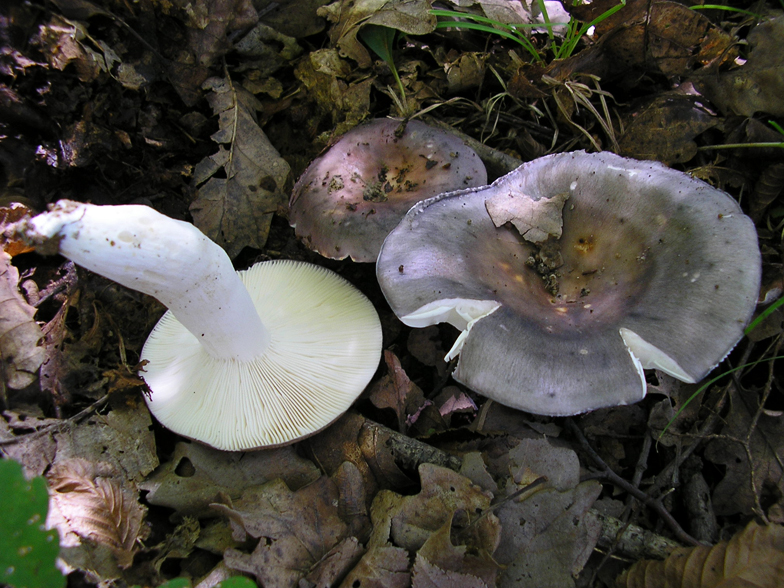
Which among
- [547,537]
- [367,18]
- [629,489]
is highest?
[367,18]

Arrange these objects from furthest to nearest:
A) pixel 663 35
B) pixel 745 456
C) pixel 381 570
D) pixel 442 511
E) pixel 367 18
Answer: pixel 367 18, pixel 663 35, pixel 745 456, pixel 442 511, pixel 381 570

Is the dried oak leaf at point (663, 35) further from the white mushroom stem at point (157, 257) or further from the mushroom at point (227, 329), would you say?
the white mushroom stem at point (157, 257)


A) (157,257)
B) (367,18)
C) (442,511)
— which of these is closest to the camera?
(157,257)

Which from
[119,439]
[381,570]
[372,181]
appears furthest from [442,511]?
[372,181]

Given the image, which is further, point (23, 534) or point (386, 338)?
point (386, 338)

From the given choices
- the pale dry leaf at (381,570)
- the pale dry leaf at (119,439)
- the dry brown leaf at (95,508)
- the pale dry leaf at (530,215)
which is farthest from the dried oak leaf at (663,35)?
the dry brown leaf at (95,508)

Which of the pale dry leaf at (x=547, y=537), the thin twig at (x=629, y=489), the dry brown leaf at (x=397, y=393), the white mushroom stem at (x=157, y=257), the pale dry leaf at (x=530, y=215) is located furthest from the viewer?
the dry brown leaf at (x=397, y=393)

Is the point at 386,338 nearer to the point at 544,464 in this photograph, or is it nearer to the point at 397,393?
the point at 397,393
